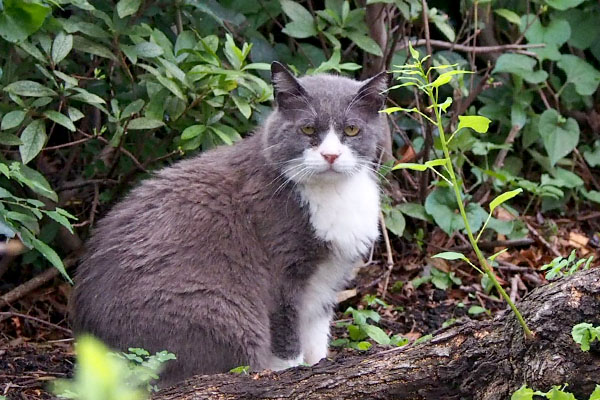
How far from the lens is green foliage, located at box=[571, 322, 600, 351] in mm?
1846

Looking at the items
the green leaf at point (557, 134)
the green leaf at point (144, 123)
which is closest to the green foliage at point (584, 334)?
the green leaf at point (144, 123)

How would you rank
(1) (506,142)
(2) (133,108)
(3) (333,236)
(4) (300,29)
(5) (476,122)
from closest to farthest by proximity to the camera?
(5) (476,122), (3) (333,236), (2) (133,108), (4) (300,29), (1) (506,142)

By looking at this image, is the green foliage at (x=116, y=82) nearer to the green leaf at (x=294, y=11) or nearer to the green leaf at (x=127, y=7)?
the green leaf at (x=127, y=7)

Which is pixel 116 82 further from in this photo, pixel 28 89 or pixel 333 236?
pixel 333 236

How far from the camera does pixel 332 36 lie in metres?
4.23

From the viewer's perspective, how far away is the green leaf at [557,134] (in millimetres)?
4930

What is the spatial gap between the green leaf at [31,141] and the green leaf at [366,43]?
1693 millimetres

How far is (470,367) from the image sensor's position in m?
2.14

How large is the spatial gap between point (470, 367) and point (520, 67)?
319cm

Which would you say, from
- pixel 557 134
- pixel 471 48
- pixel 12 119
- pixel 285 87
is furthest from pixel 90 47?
pixel 557 134

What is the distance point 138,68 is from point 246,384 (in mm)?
2214

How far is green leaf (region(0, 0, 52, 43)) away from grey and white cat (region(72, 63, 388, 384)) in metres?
0.79

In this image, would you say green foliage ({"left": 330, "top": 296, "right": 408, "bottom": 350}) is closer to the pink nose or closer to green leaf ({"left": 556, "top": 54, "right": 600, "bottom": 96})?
the pink nose

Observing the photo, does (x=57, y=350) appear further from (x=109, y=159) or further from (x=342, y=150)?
(x=342, y=150)
